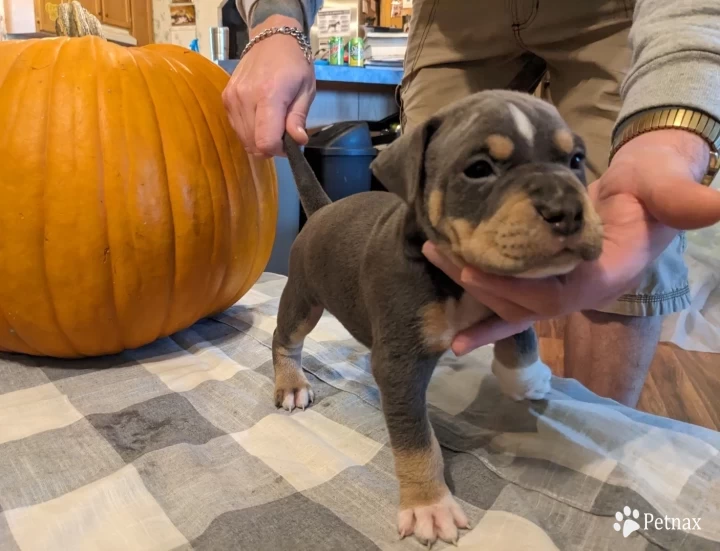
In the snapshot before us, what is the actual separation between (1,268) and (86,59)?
591 mm

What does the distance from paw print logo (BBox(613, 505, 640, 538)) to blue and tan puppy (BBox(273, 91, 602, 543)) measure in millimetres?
287

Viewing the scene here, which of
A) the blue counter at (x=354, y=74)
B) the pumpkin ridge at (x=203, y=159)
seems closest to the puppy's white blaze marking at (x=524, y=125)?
the pumpkin ridge at (x=203, y=159)

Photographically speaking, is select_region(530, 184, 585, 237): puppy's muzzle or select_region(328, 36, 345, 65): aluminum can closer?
select_region(530, 184, 585, 237): puppy's muzzle

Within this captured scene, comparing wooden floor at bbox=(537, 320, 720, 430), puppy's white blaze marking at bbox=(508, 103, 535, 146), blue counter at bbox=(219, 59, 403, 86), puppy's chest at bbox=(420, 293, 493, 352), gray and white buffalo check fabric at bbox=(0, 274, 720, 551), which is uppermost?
blue counter at bbox=(219, 59, 403, 86)

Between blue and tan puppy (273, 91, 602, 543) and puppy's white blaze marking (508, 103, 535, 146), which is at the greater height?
puppy's white blaze marking (508, 103, 535, 146)

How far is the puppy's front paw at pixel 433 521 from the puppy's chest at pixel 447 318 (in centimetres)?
28

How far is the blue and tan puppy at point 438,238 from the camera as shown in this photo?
33.3 inches

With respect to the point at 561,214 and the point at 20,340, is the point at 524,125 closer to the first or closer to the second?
the point at 561,214

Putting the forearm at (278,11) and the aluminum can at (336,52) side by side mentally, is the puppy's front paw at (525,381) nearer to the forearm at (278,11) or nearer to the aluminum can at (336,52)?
the forearm at (278,11)

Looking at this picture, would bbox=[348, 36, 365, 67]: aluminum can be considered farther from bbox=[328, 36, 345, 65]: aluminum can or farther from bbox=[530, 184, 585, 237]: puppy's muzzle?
bbox=[530, 184, 585, 237]: puppy's muzzle

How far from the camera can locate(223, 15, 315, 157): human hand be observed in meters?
1.50

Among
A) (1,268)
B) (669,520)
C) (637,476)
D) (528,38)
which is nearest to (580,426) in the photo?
(637,476)

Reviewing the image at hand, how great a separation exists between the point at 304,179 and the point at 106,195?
1.66 ft

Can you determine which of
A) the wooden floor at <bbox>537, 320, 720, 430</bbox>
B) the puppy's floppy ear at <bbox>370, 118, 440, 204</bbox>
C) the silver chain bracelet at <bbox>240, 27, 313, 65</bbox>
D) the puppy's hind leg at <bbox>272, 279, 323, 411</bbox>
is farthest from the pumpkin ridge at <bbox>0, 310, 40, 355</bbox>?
the wooden floor at <bbox>537, 320, 720, 430</bbox>
